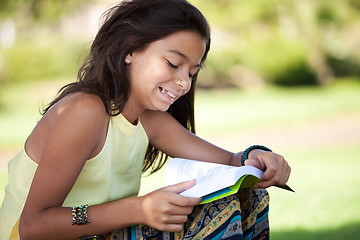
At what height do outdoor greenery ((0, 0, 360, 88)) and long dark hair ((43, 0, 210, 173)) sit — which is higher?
outdoor greenery ((0, 0, 360, 88))

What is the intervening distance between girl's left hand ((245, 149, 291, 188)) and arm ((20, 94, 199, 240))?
444 millimetres

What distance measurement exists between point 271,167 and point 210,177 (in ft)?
1.34

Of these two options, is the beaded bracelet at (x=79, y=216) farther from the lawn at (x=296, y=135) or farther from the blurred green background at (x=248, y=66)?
the blurred green background at (x=248, y=66)

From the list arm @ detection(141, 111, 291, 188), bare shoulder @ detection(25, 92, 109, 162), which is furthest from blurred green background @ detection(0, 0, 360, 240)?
bare shoulder @ detection(25, 92, 109, 162)

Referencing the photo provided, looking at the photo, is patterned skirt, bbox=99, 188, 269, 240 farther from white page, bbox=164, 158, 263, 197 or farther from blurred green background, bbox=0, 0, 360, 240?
blurred green background, bbox=0, 0, 360, 240

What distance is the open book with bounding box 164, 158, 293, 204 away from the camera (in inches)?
76.0

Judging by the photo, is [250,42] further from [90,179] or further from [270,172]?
[90,179]

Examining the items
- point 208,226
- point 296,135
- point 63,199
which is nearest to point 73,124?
point 63,199

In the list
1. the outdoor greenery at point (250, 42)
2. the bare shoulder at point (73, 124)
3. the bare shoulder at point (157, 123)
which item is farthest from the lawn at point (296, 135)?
the bare shoulder at point (73, 124)

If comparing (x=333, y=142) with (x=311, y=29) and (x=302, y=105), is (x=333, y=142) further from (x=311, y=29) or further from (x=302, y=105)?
(x=311, y=29)

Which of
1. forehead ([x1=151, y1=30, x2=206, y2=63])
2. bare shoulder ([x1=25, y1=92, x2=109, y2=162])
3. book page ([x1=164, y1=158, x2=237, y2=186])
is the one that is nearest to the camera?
bare shoulder ([x1=25, y1=92, x2=109, y2=162])

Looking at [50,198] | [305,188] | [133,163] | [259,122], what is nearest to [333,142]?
[259,122]

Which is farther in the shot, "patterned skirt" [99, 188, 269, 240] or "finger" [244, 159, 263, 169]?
"finger" [244, 159, 263, 169]

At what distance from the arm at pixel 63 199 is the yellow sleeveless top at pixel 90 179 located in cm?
17
